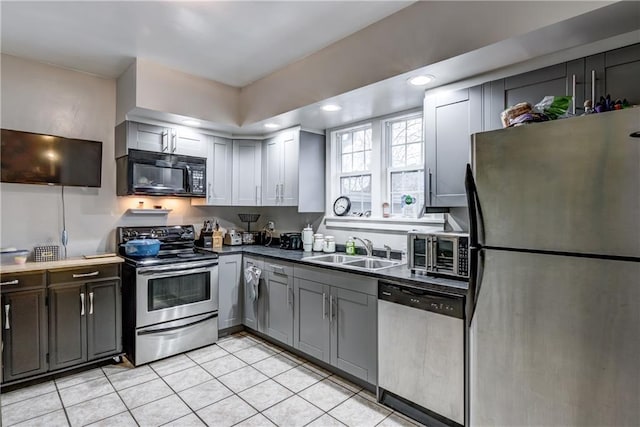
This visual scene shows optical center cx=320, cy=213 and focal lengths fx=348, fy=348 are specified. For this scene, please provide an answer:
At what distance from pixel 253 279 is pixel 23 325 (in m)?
1.86

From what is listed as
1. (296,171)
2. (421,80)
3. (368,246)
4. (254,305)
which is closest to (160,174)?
(296,171)

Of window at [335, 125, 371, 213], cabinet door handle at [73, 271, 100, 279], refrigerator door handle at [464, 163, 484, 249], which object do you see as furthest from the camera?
window at [335, 125, 371, 213]

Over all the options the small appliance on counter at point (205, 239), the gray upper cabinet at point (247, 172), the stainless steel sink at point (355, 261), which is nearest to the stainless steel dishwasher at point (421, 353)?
the stainless steel sink at point (355, 261)

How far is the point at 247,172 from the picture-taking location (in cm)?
425

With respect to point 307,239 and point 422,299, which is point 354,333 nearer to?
point 422,299

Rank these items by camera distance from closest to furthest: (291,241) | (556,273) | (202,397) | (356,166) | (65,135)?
(556,273)
(202,397)
(65,135)
(356,166)
(291,241)

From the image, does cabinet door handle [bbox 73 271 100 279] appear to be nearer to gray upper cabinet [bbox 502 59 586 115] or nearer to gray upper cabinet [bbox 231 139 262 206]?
gray upper cabinet [bbox 231 139 262 206]

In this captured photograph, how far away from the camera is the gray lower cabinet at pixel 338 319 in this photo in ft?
8.45

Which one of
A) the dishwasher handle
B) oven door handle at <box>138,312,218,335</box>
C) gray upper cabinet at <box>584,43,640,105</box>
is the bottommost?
oven door handle at <box>138,312,218,335</box>

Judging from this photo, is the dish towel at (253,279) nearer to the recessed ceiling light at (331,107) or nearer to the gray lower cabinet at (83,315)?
the gray lower cabinet at (83,315)

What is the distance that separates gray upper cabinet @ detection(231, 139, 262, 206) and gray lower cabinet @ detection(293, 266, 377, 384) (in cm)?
142

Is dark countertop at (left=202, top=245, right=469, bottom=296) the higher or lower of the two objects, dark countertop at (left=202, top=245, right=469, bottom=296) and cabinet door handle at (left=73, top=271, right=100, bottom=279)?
the higher

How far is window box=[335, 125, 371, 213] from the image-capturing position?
145 inches

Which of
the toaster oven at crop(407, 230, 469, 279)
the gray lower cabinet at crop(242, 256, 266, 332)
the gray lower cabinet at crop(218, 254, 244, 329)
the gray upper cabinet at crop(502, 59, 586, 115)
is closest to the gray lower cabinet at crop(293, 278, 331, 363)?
the gray lower cabinet at crop(242, 256, 266, 332)
